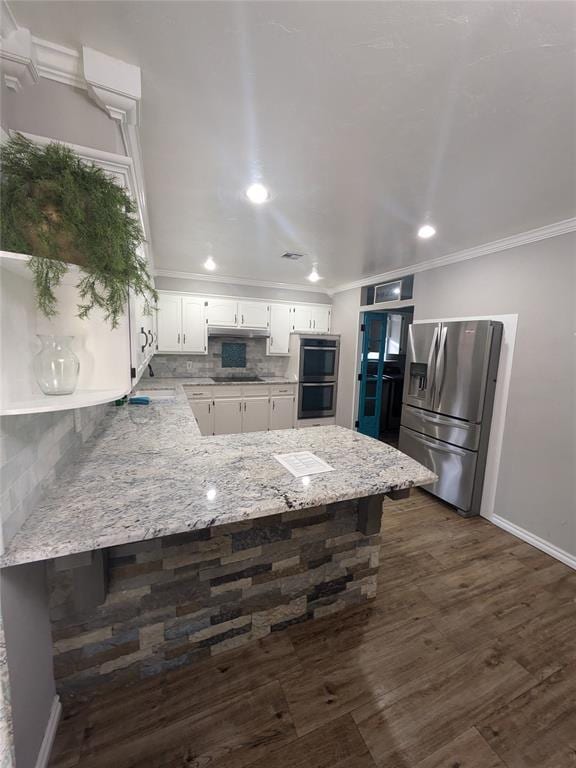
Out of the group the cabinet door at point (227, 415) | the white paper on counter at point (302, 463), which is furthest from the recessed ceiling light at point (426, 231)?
the cabinet door at point (227, 415)

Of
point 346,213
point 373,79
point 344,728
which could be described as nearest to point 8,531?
point 344,728

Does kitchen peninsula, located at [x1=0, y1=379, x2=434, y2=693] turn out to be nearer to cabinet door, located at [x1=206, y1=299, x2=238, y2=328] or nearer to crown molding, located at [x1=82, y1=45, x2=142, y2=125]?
crown molding, located at [x1=82, y1=45, x2=142, y2=125]

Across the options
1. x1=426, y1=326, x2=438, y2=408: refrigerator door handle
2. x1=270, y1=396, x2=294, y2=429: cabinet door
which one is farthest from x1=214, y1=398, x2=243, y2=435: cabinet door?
x1=426, y1=326, x2=438, y2=408: refrigerator door handle

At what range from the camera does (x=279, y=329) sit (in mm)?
4738

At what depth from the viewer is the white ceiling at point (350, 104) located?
0.88m

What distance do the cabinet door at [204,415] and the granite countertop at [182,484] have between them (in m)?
2.25

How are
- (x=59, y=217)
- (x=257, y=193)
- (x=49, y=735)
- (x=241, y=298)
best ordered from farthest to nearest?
(x=241, y=298) < (x=257, y=193) < (x=49, y=735) < (x=59, y=217)

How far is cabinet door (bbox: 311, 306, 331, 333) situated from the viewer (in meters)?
4.98

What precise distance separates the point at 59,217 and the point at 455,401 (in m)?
3.02

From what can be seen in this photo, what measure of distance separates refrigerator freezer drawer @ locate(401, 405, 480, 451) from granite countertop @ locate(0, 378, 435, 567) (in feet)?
5.06

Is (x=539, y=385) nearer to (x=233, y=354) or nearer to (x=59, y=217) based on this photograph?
(x=59, y=217)

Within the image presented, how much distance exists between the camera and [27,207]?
78 centimetres

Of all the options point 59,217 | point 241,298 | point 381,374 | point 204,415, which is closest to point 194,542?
point 59,217

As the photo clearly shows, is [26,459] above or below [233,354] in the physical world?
below
